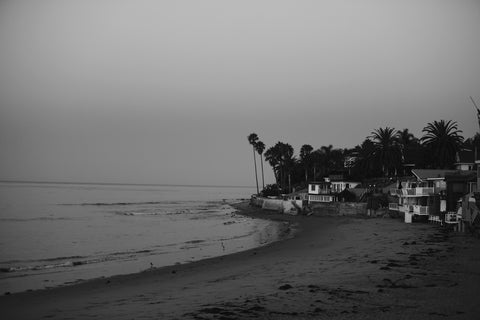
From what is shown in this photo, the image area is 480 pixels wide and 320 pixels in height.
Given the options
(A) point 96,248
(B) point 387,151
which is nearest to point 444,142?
(B) point 387,151

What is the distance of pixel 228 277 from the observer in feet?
73.6

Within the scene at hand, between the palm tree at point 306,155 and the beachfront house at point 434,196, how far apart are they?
237 feet

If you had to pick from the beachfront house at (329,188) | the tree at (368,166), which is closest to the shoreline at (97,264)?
the beachfront house at (329,188)

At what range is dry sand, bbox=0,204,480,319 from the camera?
1379cm

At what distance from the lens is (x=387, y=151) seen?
3521 inches

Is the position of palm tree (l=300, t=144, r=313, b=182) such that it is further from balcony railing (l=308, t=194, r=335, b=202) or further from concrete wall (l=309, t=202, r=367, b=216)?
concrete wall (l=309, t=202, r=367, b=216)

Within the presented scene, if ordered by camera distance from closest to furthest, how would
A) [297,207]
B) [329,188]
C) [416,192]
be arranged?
1. [416,192]
2. [297,207]
3. [329,188]

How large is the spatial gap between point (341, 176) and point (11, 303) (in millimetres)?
77589

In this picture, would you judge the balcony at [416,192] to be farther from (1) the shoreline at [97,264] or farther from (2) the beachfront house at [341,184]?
(2) the beachfront house at [341,184]

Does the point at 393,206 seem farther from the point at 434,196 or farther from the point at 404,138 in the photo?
the point at 404,138

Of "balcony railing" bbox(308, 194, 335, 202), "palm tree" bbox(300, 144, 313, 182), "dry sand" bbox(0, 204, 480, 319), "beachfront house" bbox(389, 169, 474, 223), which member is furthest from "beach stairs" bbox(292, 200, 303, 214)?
"palm tree" bbox(300, 144, 313, 182)

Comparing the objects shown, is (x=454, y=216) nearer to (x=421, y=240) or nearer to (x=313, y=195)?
(x=421, y=240)

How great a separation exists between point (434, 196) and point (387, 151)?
42.3m

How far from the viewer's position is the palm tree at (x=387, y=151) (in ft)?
293
